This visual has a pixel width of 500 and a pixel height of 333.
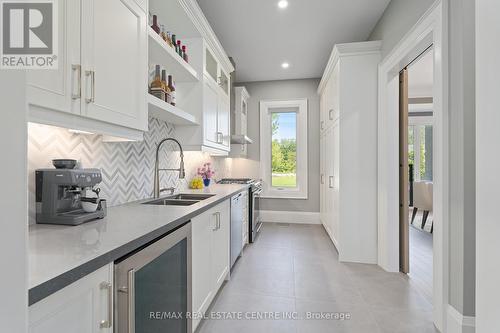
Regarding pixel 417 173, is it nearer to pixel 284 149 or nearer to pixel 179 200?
pixel 284 149

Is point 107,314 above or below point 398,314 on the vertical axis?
above

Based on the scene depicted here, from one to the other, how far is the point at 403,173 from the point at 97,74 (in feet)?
9.66

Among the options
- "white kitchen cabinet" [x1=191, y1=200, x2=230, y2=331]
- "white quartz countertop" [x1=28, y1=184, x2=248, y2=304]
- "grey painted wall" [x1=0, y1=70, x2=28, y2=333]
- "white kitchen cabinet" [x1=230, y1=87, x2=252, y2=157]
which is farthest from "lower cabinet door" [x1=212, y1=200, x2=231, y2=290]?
"white kitchen cabinet" [x1=230, y1=87, x2=252, y2=157]

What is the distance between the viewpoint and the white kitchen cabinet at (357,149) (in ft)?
9.80

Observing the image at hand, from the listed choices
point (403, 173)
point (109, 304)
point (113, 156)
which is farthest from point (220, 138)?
point (109, 304)

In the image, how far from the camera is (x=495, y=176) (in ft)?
2.66

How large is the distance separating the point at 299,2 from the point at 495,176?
2.67 metres

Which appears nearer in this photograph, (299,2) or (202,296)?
(202,296)

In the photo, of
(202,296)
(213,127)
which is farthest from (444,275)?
(213,127)

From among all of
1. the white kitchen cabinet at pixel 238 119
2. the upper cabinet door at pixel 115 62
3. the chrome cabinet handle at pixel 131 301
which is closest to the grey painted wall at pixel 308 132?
the white kitchen cabinet at pixel 238 119

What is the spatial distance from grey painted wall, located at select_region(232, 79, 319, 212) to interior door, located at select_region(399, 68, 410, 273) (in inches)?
87.7

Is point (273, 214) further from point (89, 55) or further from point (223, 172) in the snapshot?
point (89, 55)

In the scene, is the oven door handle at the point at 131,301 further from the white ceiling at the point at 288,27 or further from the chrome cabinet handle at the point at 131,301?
the white ceiling at the point at 288,27

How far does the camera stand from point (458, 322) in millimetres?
1628
